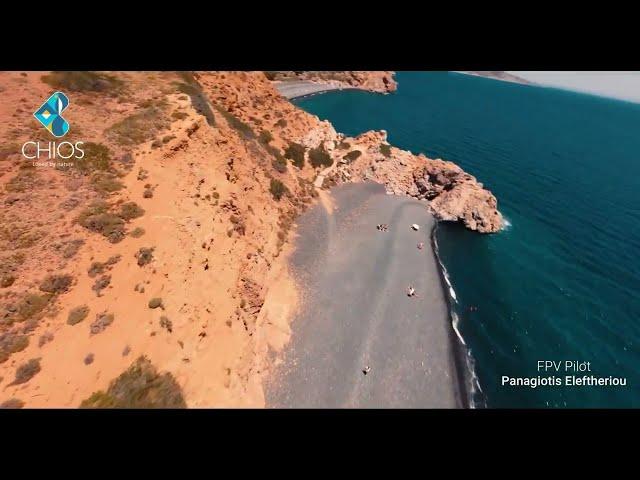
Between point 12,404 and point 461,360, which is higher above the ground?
point 12,404

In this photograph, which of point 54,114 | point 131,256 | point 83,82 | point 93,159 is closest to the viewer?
point 131,256

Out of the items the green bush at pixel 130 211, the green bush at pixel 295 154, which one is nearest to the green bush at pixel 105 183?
the green bush at pixel 130 211

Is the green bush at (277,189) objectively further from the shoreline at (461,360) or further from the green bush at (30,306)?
the green bush at (30,306)

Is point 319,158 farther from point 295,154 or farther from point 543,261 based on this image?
point 543,261

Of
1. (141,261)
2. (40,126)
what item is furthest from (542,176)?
(40,126)

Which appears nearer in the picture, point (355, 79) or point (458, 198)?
Result: point (458, 198)

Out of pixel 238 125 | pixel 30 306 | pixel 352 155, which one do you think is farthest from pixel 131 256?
pixel 352 155
